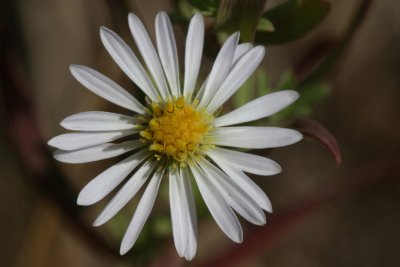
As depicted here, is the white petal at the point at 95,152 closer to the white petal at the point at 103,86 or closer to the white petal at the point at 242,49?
the white petal at the point at 103,86

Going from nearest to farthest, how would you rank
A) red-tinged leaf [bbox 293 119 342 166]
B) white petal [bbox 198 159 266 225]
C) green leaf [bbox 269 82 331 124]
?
white petal [bbox 198 159 266 225], red-tinged leaf [bbox 293 119 342 166], green leaf [bbox 269 82 331 124]

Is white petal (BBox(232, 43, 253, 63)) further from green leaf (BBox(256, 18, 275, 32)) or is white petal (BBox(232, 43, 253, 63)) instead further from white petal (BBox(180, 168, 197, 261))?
white petal (BBox(180, 168, 197, 261))

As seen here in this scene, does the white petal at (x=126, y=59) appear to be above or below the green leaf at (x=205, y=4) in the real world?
below

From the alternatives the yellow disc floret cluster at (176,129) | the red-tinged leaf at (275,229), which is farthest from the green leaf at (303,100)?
the red-tinged leaf at (275,229)

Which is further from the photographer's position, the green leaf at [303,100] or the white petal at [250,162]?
the green leaf at [303,100]

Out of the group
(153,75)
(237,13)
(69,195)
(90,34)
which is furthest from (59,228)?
(237,13)

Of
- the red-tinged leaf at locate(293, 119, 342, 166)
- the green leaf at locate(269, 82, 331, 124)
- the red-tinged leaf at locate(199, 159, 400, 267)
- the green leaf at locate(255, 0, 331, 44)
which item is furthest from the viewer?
the red-tinged leaf at locate(199, 159, 400, 267)

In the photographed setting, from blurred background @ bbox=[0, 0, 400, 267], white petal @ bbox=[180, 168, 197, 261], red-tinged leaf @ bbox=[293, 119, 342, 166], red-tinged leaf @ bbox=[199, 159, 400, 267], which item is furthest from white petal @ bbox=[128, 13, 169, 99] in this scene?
red-tinged leaf @ bbox=[199, 159, 400, 267]

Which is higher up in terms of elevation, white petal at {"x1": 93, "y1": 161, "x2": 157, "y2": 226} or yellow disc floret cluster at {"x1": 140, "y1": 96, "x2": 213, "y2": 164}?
yellow disc floret cluster at {"x1": 140, "y1": 96, "x2": 213, "y2": 164}
